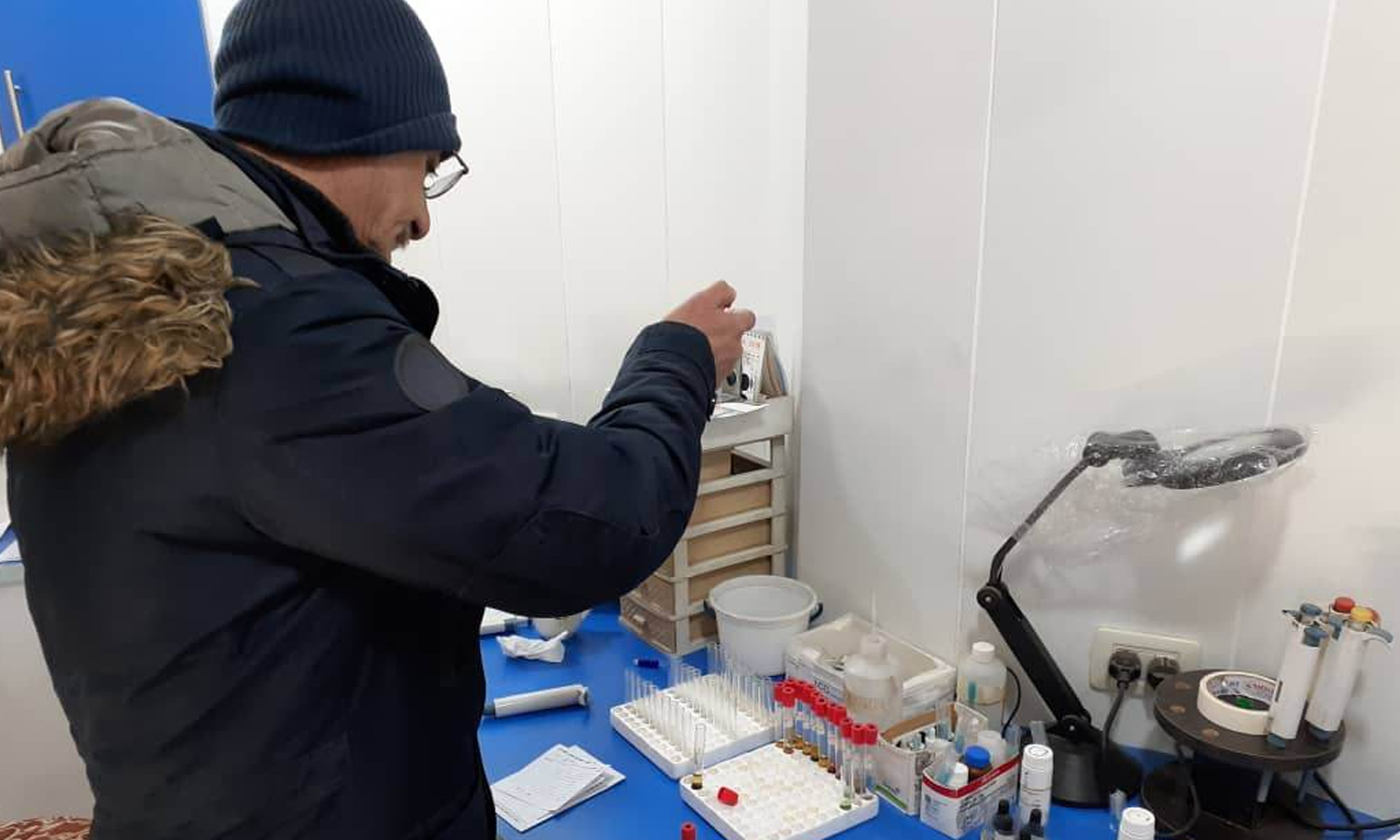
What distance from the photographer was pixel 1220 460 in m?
1.02

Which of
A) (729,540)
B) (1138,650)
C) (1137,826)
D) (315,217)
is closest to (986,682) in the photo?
(1138,650)

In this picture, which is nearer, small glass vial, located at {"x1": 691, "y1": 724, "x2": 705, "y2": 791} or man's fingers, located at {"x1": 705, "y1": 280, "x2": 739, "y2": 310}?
man's fingers, located at {"x1": 705, "y1": 280, "x2": 739, "y2": 310}

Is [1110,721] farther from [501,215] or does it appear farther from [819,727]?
[501,215]

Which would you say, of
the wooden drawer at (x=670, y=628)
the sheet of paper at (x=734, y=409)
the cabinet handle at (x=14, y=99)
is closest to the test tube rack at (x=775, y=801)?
the wooden drawer at (x=670, y=628)

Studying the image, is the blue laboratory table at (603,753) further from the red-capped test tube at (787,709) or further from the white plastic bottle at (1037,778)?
the red-capped test tube at (787,709)

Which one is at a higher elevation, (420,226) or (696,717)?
(420,226)

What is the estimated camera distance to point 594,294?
197 cm

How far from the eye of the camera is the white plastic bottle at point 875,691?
123 cm

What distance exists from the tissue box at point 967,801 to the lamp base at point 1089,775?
59 mm

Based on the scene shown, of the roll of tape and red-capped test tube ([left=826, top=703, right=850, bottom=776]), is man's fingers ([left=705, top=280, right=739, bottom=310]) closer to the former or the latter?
red-capped test tube ([left=826, top=703, right=850, bottom=776])

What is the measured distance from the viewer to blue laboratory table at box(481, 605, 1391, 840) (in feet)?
3.68

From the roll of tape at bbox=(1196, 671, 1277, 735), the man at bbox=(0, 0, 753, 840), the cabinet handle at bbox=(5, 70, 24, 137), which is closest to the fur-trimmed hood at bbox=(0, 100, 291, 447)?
the man at bbox=(0, 0, 753, 840)

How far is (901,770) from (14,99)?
2.16 m

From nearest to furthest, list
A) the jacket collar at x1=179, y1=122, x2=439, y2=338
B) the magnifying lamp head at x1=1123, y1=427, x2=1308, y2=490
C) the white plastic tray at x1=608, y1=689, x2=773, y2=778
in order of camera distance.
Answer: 1. the jacket collar at x1=179, y1=122, x2=439, y2=338
2. the magnifying lamp head at x1=1123, y1=427, x2=1308, y2=490
3. the white plastic tray at x1=608, y1=689, x2=773, y2=778
